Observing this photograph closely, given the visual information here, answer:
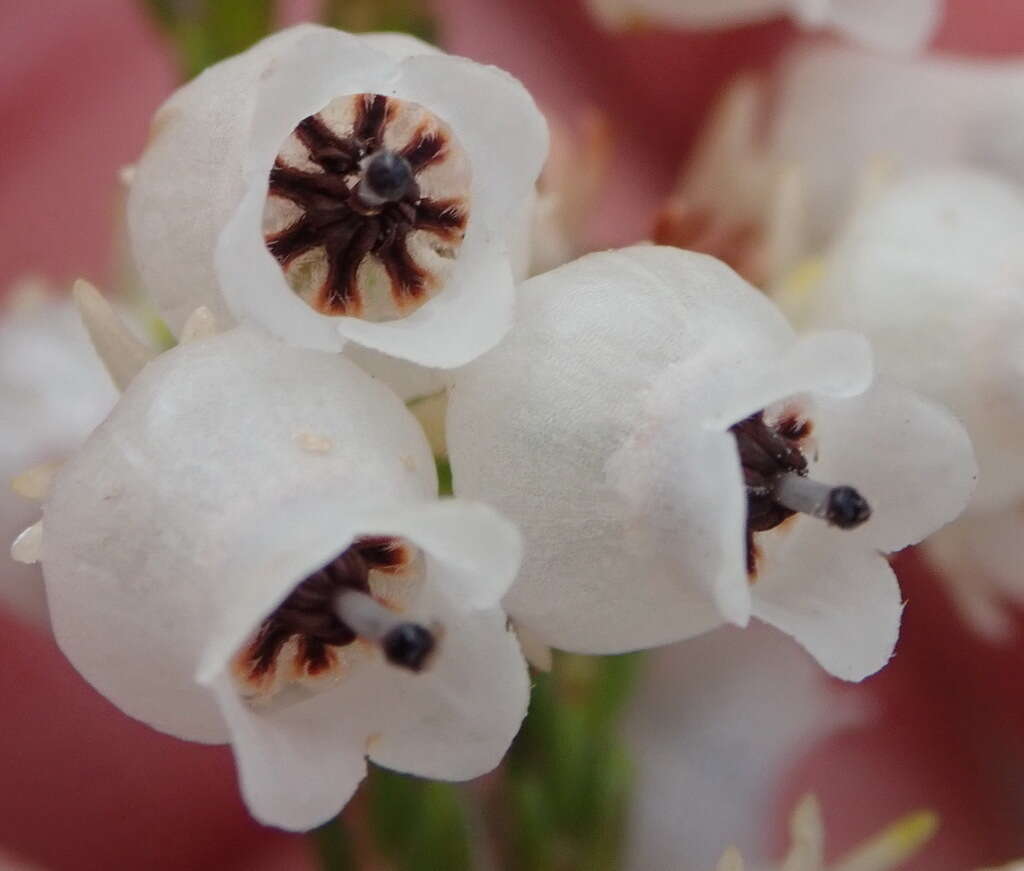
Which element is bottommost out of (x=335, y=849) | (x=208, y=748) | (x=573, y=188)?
(x=208, y=748)

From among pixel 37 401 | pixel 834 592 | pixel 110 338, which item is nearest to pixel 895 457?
pixel 834 592

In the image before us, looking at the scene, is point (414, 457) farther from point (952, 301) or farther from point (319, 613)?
point (952, 301)

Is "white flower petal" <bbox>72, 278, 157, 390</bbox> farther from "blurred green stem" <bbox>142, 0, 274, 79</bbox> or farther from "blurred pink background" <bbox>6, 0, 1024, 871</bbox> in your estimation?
"blurred pink background" <bbox>6, 0, 1024, 871</bbox>

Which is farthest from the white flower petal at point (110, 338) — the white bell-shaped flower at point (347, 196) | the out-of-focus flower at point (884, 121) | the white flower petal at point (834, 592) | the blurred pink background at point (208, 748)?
the blurred pink background at point (208, 748)

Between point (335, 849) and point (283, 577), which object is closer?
point (283, 577)

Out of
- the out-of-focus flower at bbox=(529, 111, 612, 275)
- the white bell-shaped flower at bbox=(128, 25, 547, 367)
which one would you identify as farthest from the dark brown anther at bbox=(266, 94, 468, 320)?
the out-of-focus flower at bbox=(529, 111, 612, 275)

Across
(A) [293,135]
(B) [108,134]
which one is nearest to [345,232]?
(A) [293,135]

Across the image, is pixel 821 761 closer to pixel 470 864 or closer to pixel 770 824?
pixel 770 824

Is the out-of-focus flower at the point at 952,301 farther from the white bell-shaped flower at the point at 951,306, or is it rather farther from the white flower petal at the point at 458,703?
the white flower petal at the point at 458,703
